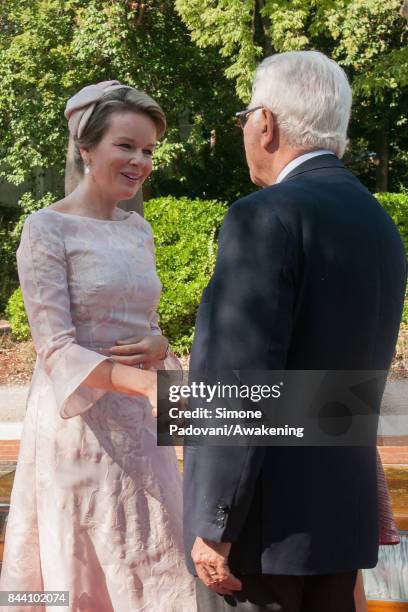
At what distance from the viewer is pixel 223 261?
1.80 m

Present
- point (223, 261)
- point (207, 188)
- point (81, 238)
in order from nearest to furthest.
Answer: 1. point (223, 261)
2. point (81, 238)
3. point (207, 188)

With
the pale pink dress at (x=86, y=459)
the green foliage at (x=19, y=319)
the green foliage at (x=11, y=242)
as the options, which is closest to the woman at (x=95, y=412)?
the pale pink dress at (x=86, y=459)

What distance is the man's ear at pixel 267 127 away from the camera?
1910 mm

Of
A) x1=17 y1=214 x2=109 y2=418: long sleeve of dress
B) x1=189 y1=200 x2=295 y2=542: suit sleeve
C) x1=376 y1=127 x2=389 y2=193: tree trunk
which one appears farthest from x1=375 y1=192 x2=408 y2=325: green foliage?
x1=189 y1=200 x2=295 y2=542: suit sleeve

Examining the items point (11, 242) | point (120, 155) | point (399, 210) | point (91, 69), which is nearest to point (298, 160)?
point (120, 155)

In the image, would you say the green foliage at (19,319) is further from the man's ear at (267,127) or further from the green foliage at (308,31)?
the man's ear at (267,127)

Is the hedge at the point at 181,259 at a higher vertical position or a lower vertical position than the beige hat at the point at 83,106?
higher

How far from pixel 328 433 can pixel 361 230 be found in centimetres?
44

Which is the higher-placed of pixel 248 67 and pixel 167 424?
pixel 248 67

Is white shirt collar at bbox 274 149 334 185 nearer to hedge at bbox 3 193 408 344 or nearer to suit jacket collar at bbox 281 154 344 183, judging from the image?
suit jacket collar at bbox 281 154 344 183

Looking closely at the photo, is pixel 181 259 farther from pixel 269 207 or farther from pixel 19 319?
pixel 269 207

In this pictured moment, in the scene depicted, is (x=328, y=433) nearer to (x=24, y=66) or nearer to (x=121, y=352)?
(x=121, y=352)

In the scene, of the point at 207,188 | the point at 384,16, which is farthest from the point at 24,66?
the point at 384,16

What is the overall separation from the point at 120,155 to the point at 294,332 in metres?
0.85
